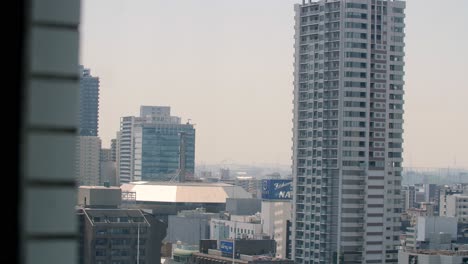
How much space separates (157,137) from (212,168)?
156 feet

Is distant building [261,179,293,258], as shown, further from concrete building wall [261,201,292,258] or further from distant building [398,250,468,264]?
distant building [398,250,468,264]

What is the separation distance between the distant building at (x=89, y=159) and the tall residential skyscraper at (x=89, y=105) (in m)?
5.34

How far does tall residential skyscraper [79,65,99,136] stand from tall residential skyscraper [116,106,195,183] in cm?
338

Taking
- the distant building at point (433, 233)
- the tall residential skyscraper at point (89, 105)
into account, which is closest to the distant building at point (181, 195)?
the distant building at point (433, 233)

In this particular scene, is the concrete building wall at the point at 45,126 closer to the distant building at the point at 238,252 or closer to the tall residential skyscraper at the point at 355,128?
the tall residential skyscraper at the point at 355,128

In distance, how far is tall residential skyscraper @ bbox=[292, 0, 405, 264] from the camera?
3597 centimetres

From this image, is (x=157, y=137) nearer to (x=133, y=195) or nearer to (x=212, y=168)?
(x=133, y=195)

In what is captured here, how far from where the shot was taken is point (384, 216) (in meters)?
36.1

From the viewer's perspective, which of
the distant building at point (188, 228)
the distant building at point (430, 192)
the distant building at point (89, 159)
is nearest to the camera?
the distant building at point (188, 228)

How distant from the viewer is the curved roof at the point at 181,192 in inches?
2613

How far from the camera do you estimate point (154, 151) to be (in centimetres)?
8462

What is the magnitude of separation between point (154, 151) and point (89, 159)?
9.76 meters

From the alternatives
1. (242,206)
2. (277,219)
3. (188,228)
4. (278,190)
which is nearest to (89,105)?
(242,206)

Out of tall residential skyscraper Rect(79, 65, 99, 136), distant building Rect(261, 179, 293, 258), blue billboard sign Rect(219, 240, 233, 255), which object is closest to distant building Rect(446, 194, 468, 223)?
distant building Rect(261, 179, 293, 258)
